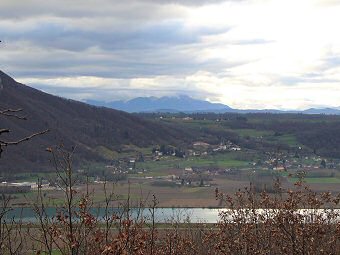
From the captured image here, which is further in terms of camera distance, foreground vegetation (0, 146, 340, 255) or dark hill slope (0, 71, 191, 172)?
dark hill slope (0, 71, 191, 172)

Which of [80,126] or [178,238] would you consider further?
[80,126]

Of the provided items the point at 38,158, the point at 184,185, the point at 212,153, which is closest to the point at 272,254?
the point at 184,185

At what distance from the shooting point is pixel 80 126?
177 m

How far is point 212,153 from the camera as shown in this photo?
163750 millimetres

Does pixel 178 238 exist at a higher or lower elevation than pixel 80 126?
lower

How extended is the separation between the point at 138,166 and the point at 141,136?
41.5 metres

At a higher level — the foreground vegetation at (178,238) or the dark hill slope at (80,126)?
the dark hill slope at (80,126)

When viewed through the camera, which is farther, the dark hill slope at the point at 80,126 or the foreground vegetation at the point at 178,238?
the dark hill slope at the point at 80,126

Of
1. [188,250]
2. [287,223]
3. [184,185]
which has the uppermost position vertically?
[287,223]

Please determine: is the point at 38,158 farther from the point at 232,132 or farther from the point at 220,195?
the point at 220,195

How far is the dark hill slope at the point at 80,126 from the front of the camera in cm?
15088

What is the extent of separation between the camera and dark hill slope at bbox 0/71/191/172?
151 meters

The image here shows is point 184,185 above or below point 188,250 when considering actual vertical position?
below

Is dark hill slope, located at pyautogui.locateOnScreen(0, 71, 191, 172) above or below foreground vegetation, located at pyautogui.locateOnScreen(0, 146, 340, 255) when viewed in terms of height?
above
